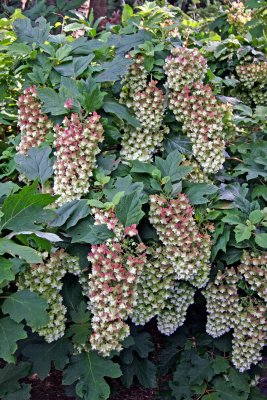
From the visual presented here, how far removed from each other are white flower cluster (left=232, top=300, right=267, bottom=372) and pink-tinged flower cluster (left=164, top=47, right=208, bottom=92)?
1.27 m

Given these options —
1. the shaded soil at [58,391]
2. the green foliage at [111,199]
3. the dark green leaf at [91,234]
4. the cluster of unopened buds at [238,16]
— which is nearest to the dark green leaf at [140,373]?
the green foliage at [111,199]

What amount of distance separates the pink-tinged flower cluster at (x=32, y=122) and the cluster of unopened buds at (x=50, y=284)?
0.67 m

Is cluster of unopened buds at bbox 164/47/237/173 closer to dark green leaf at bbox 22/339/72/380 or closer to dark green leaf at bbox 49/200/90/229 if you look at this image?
dark green leaf at bbox 49/200/90/229

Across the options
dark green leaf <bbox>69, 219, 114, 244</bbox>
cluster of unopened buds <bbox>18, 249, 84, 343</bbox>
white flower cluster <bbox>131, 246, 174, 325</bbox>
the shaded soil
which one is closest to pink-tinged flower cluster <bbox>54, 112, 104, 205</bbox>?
dark green leaf <bbox>69, 219, 114, 244</bbox>

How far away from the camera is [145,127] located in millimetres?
3131

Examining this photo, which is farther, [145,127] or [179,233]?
[145,127]

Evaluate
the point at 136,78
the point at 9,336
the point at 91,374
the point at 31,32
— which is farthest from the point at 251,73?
the point at 9,336

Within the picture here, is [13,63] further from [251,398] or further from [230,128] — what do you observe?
[251,398]

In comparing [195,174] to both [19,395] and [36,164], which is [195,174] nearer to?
[36,164]

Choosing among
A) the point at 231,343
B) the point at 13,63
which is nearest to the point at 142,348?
the point at 231,343

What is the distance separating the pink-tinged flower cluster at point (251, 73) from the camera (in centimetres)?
394

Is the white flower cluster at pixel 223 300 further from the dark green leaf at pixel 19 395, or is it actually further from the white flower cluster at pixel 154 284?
the dark green leaf at pixel 19 395

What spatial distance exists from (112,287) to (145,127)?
1.00m

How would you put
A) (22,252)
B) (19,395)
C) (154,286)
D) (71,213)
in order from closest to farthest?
(22,252) < (71,213) < (154,286) < (19,395)
